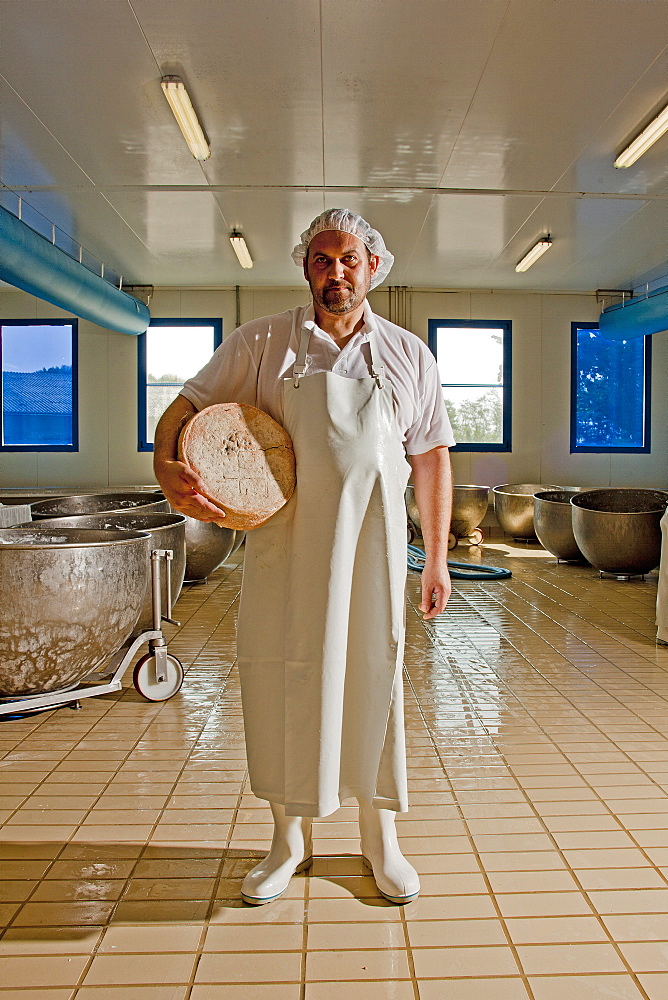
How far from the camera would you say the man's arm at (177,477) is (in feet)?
5.78

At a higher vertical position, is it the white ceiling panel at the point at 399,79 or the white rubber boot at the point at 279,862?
the white ceiling panel at the point at 399,79

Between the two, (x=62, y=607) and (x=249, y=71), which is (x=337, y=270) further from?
(x=249, y=71)

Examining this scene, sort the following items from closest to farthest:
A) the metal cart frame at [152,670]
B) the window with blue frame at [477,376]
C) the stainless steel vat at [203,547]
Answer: the metal cart frame at [152,670]
the stainless steel vat at [203,547]
the window with blue frame at [477,376]

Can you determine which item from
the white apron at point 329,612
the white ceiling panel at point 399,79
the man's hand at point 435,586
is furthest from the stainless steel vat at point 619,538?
the white apron at point 329,612

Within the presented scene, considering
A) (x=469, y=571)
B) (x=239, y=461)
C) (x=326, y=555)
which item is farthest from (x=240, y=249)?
(x=326, y=555)

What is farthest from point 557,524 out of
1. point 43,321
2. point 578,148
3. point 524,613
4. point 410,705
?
point 43,321

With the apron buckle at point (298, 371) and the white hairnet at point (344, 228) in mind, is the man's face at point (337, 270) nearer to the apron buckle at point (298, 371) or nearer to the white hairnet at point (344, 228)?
the white hairnet at point (344, 228)

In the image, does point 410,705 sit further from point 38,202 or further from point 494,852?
point 38,202

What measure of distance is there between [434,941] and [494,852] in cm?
44

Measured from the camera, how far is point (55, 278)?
22.4 feet

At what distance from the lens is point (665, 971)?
1.64 m

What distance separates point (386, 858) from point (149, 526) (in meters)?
2.71

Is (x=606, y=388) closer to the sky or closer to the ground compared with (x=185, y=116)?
closer to the ground

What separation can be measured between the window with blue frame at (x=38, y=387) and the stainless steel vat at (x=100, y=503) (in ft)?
14.4
